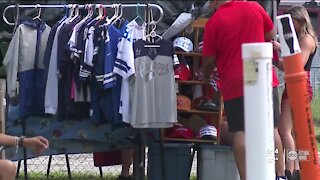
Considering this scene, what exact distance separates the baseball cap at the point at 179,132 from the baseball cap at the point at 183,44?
0.72 meters

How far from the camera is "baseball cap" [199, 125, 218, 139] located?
636 centimetres

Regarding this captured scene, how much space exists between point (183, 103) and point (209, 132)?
14.4 inches

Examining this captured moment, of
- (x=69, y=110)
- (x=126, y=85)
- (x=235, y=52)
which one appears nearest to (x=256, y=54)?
(x=235, y=52)

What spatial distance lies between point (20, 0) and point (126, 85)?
5.54 feet

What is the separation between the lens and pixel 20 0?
23.3ft

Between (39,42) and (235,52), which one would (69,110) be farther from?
(235,52)

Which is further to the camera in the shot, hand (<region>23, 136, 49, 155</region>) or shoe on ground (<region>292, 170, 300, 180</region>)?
shoe on ground (<region>292, 170, 300, 180</region>)

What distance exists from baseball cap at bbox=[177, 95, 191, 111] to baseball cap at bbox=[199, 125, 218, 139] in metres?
0.25

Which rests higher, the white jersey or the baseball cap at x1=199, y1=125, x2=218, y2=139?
the white jersey

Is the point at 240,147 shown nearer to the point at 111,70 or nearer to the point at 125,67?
the point at 125,67

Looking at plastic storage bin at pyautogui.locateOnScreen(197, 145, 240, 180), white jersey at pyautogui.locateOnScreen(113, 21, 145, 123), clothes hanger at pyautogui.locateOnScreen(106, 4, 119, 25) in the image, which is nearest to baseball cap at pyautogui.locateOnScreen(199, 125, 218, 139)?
plastic storage bin at pyautogui.locateOnScreen(197, 145, 240, 180)

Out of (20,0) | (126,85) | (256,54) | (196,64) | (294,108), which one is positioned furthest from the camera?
(20,0)

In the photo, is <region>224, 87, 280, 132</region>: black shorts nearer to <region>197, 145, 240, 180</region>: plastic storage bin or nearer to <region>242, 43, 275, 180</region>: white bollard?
<region>197, 145, 240, 180</region>: plastic storage bin

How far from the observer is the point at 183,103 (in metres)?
6.48
